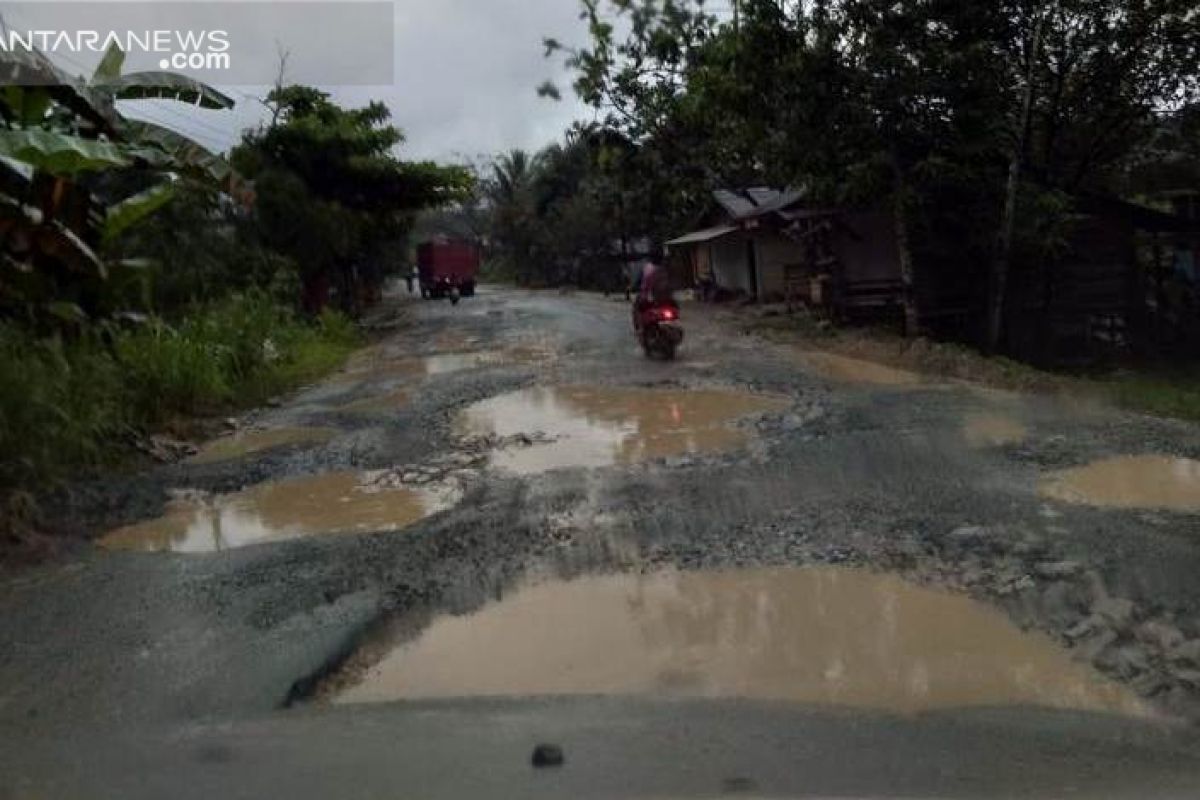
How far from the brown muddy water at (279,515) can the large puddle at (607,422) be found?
1114 millimetres

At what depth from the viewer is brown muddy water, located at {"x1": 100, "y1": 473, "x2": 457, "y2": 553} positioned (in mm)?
7184

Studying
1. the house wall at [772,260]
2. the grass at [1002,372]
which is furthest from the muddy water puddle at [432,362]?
the house wall at [772,260]

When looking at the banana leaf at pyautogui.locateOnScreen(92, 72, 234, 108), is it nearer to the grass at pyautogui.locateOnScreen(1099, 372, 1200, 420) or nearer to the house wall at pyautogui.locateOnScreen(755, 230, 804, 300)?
the grass at pyautogui.locateOnScreen(1099, 372, 1200, 420)

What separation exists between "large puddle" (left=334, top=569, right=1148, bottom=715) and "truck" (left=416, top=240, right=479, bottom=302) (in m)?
40.4

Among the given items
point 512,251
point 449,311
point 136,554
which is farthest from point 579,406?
point 512,251

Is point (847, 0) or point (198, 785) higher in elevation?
point (847, 0)

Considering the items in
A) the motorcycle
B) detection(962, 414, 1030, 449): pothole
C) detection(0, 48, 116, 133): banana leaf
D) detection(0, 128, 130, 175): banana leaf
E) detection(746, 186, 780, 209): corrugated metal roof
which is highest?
detection(0, 48, 116, 133): banana leaf

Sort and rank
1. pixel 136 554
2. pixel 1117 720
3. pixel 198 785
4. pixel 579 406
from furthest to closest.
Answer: pixel 579 406 → pixel 136 554 → pixel 1117 720 → pixel 198 785

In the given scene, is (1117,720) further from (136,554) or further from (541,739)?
(136,554)

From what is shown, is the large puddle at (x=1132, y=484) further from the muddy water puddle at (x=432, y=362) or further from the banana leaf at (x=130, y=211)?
the muddy water puddle at (x=432, y=362)

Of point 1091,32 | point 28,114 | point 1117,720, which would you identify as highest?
point 1091,32

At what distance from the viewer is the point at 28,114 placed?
28.9 ft

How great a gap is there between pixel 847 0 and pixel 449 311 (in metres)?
19.8

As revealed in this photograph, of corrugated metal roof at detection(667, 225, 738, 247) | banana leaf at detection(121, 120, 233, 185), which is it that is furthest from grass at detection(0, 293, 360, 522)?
corrugated metal roof at detection(667, 225, 738, 247)
